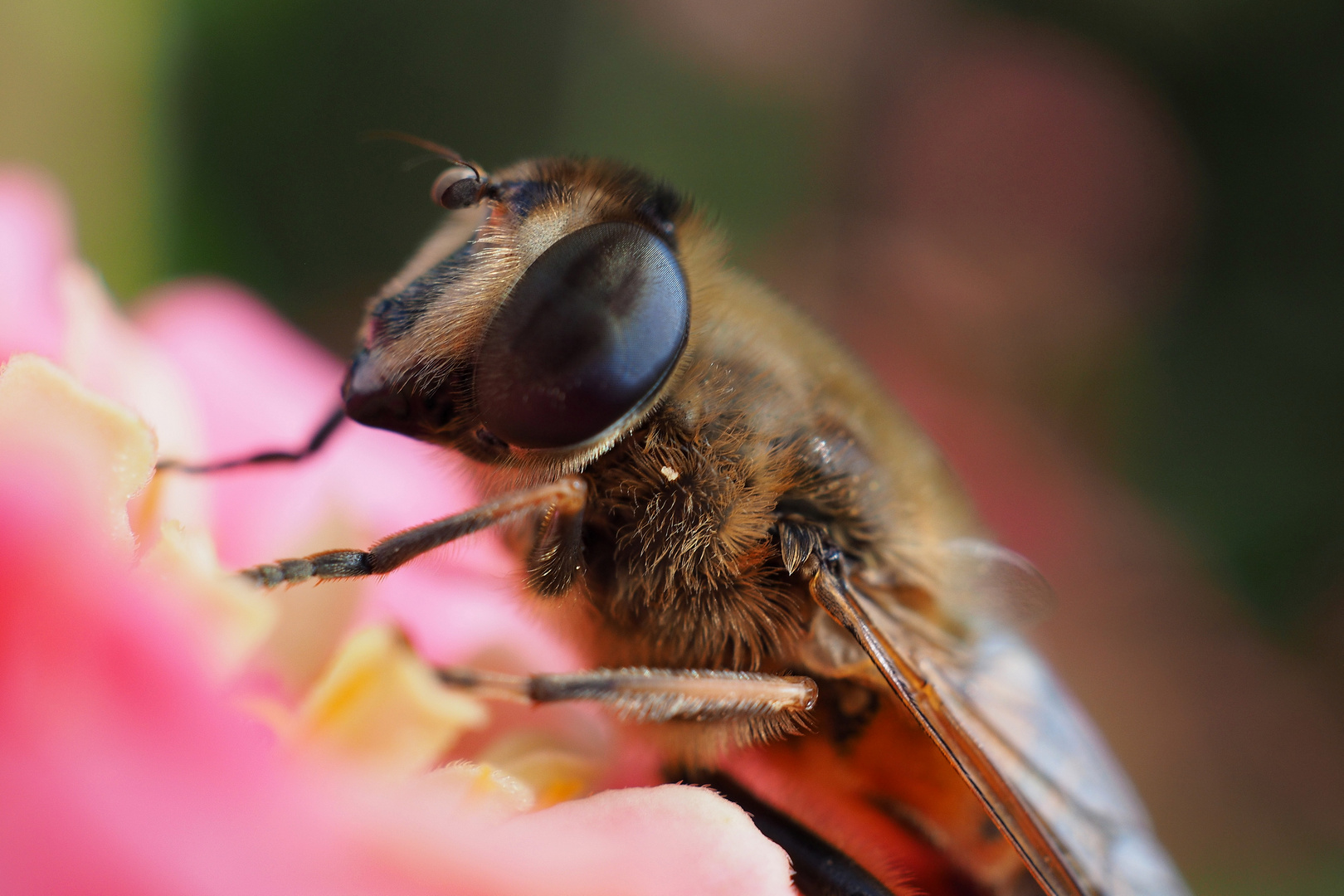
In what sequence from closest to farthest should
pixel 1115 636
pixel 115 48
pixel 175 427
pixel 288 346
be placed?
pixel 175 427, pixel 288 346, pixel 115 48, pixel 1115 636

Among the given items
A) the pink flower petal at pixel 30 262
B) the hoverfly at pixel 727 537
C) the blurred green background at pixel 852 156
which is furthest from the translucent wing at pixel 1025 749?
the blurred green background at pixel 852 156

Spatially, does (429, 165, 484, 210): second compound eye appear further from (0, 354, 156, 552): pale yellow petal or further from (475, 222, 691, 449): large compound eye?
(0, 354, 156, 552): pale yellow petal

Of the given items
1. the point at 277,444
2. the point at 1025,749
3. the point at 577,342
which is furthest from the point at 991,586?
the point at 277,444

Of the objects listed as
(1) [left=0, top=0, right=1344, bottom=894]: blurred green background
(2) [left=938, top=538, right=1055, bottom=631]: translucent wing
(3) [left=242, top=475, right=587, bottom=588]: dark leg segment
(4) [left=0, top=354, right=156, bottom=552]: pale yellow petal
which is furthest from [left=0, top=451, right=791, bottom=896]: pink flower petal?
(1) [left=0, top=0, right=1344, bottom=894]: blurred green background

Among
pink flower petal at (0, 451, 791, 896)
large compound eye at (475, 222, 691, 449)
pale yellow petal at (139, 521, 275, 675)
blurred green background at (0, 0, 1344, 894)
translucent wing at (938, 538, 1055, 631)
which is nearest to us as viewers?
pink flower petal at (0, 451, 791, 896)

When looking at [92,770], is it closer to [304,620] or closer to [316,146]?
[304,620]

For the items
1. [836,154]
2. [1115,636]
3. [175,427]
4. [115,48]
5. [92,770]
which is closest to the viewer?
[92,770]

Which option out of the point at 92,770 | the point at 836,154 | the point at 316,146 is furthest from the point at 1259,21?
the point at 92,770

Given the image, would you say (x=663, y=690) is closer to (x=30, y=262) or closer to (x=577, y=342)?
(x=577, y=342)
